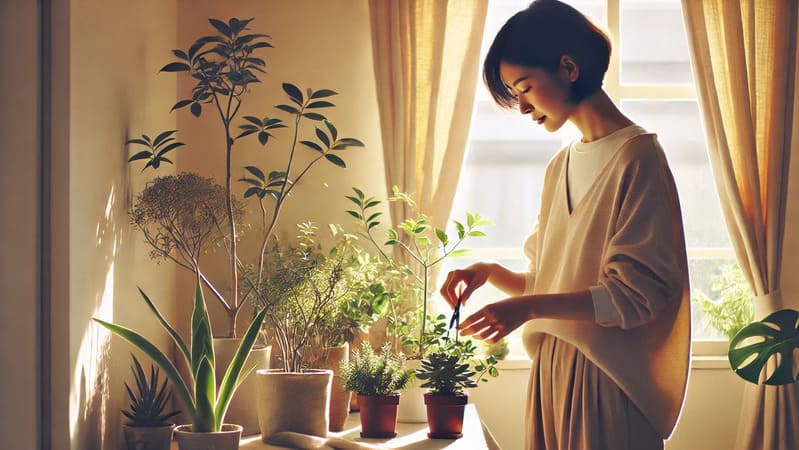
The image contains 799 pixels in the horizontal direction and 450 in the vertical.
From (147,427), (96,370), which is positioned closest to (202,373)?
(147,427)

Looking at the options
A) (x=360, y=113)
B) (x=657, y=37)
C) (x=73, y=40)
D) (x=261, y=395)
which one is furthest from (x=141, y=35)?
(x=657, y=37)

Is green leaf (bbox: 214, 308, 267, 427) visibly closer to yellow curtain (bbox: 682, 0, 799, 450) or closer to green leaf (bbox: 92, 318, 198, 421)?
green leaf (bbox: 92, 318, 198, 421)

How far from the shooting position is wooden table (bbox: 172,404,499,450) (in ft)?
7.16

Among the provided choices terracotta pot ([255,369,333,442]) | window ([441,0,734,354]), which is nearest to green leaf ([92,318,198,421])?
terracotta pot ([255,369,333,442])

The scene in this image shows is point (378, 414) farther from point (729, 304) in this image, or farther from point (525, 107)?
point (729, 304)

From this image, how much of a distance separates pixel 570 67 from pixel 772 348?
1817mm

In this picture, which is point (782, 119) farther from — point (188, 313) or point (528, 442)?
point (188, 313)

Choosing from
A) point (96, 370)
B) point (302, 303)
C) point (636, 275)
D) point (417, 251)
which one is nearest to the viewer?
point (636, 275)

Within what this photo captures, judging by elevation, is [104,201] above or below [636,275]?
above

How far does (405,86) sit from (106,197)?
53.7 inches

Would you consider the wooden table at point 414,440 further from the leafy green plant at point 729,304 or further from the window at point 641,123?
the leafy green plant at point 729,304

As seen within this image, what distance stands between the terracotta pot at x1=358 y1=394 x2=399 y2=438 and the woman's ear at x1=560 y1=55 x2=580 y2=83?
1070 millimetres

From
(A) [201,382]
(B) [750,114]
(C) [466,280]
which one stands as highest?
(B) [750,114]

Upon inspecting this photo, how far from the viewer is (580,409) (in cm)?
165
